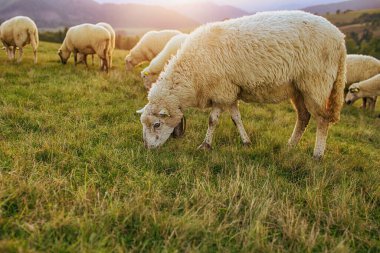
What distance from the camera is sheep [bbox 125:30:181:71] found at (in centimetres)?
1205

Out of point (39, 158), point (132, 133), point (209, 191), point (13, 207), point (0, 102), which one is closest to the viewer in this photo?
point (13, 207)

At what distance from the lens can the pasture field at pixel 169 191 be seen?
238cm

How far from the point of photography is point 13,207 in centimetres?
260

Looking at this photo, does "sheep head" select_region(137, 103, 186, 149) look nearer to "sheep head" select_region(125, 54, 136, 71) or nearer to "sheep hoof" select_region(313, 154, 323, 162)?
"sheep hoof" select_region(313, 154, 323, 162)

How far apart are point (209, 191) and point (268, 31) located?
2.94 m

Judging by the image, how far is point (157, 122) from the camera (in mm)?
5121

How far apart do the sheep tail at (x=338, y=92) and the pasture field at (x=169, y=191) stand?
2.73 feet

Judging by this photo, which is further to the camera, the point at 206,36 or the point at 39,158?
the point at 206,36

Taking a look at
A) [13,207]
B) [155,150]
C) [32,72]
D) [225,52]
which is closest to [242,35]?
[225,52]

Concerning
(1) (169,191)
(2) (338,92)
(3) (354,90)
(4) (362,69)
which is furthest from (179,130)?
(4) (362,69)

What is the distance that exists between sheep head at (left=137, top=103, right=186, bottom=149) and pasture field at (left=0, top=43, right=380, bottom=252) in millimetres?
202

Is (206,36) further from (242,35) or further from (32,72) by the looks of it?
(32,72)

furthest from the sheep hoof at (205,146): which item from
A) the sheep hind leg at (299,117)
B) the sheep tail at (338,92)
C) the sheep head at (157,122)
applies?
the sheep tail at (338,92)

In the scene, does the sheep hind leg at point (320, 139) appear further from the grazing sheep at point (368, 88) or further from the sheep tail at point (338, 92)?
the grazing sheep at point (368, 88)
